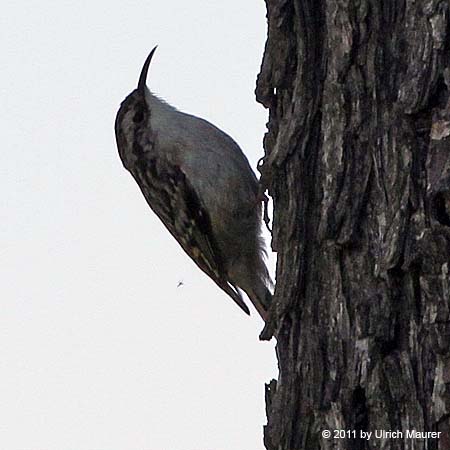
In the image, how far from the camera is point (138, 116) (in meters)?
4.29

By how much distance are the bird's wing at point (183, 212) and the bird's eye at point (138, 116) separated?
158mm

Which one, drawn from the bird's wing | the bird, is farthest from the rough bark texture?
the bird's wing

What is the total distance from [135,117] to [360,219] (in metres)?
2.34

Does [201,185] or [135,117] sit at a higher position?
[135,117]

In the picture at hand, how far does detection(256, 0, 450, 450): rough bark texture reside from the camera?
1.93 meters

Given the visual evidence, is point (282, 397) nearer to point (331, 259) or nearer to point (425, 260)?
point (331, 259)

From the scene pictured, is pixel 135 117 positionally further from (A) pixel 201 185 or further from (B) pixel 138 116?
(A) pixel 201 185

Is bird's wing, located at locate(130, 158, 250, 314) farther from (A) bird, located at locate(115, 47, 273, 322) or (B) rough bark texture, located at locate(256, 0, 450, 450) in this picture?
(B) rough bark texture, located at locate(256, 0, 450, 450)

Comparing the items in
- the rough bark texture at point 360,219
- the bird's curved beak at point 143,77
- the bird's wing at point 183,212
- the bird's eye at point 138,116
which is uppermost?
the bird's curved beak at point 143,77

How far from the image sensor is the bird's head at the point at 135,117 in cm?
427

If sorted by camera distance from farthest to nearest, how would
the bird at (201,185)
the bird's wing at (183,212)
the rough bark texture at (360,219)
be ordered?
the bird's wing at (183,212) < the bird at (201,185) < the rough bark texture at (360,219)

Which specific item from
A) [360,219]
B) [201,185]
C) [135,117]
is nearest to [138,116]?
[135,117]

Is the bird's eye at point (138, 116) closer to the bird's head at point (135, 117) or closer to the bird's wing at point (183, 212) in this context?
the bird's head at point (135, 117)

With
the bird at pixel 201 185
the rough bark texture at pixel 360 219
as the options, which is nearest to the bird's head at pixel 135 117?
the bird at pixel 201 185
